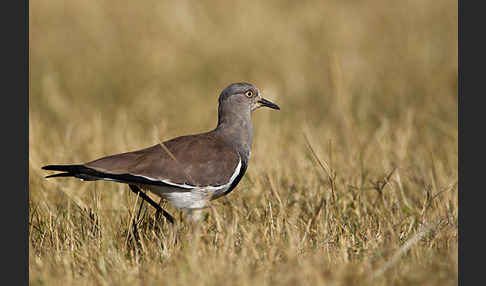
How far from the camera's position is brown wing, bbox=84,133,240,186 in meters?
4.59

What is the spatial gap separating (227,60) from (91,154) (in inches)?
132

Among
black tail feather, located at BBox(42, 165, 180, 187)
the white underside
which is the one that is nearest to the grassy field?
the white underside

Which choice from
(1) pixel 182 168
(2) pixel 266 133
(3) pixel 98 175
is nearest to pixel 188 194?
(1) pixel 182 168

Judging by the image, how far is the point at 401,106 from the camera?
29.0 feet

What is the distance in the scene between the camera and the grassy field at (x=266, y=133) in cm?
419

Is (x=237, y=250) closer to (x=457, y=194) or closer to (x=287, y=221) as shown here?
(x=287, y=221)

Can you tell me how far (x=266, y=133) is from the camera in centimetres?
773

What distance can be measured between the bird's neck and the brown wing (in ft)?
0.53

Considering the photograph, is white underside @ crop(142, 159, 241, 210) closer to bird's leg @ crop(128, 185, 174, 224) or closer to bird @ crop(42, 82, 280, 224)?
bird @ crop(42, 82, 280, 224)

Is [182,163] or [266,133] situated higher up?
[266,133]

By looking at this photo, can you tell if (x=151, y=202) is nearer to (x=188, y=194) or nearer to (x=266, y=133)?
(x=188, y=194)

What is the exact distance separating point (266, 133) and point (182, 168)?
121 inches

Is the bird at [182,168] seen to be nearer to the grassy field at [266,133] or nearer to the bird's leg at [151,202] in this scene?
the bird's leg at [151,202]

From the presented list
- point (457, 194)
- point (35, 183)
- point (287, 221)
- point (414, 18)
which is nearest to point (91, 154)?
point (35, 183)
